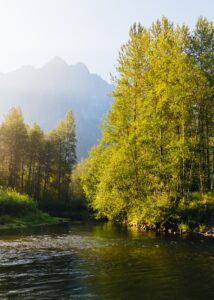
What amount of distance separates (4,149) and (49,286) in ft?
217

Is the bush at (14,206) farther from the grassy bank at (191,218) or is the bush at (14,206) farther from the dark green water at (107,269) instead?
the grassy bank at (191,218)

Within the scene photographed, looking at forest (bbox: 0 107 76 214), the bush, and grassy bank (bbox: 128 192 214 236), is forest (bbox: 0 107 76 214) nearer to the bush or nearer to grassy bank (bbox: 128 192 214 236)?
the bush

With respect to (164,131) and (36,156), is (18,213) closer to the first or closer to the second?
(164,131)

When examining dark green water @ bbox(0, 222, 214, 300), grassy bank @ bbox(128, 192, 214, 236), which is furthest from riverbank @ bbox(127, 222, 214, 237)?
dark green water @ bbox(0, 222, 214, 300)

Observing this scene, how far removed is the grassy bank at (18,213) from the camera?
3945 cm

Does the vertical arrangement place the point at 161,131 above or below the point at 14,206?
above

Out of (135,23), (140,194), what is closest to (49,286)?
(140,194)

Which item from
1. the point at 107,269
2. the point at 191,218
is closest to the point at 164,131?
the point at 191,218

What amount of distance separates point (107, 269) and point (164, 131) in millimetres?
24011

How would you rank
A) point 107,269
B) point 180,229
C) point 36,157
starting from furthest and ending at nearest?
1. point 36,157
2. point 180,229
3. point 107,269

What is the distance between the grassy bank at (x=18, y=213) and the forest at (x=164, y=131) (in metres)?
9.16

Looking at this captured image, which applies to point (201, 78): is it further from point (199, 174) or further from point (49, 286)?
point (49, 286)

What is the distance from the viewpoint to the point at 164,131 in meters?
39.2

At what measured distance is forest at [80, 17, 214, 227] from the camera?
36156 millimetres
